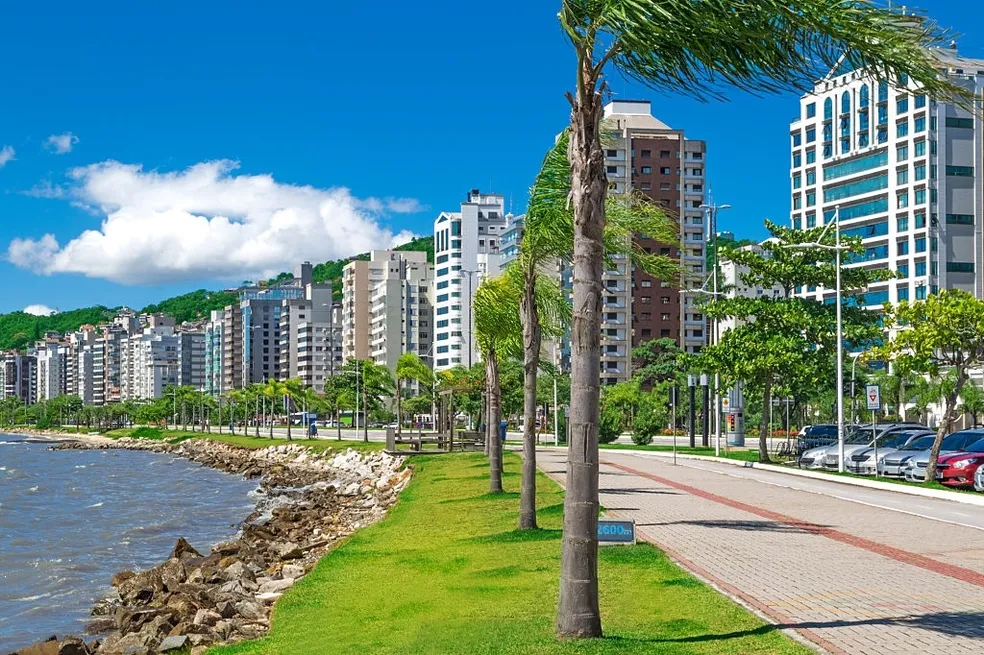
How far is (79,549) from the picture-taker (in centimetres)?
3556

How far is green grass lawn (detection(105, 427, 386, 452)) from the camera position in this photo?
7850 cm

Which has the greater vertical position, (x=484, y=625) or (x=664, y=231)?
(x=664, y=231)

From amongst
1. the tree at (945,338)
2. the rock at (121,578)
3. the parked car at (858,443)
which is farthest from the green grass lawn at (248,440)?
the rock at (121,578)

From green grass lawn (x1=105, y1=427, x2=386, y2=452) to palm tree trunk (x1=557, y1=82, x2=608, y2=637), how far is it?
197 feet

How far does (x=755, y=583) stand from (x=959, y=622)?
9.53ft

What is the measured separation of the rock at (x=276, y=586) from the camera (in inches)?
771

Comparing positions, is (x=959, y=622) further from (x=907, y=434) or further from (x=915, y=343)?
(x=907, y=434)

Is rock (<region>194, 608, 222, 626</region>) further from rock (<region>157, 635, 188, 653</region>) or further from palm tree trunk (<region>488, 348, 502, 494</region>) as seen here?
palm tree trunk (<region>488, 348, 502, 494</region>)

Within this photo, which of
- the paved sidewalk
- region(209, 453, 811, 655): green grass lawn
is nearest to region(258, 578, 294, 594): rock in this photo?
region(209, 453, 811, 655): green grass lawn

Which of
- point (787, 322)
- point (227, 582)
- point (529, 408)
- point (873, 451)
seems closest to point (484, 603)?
point (529, 408)

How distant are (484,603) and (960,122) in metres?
96.1

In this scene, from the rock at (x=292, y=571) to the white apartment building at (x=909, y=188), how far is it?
7999 centimetres

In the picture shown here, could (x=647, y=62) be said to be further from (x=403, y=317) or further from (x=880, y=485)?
(x=403, y=317)

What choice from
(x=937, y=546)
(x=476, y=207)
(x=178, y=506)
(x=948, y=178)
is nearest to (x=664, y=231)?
(x=937, y=546)
